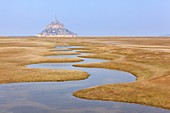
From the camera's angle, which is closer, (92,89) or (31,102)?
(31,102)

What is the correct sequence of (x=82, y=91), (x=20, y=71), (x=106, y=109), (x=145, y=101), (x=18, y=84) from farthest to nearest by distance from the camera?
(x=20, y=71), (x=18, y=84), (x=82, y=91), (x=145, y=101), (x=106, y=109)

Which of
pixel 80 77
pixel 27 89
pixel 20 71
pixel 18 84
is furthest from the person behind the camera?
pixel 20 71

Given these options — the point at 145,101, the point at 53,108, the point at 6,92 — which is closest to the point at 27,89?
the point at 6,92

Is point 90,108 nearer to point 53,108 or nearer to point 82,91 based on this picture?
point 53,108

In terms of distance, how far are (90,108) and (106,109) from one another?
1.69 meters

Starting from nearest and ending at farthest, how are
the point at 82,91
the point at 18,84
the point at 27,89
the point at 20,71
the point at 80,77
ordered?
the point at 82,91 < the point at 27,89 < the point at 18,84 < the point at 80,77 < the point at 20,71

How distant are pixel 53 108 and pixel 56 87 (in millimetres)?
10749

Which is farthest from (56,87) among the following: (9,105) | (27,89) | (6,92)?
(9,105)

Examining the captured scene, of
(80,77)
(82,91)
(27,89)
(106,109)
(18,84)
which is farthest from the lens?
(80,77)

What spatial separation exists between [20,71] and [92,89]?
1939cm

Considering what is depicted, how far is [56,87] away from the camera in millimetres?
40625

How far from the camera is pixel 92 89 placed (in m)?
36.8

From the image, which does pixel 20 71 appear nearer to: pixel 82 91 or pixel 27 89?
pixel 27 89

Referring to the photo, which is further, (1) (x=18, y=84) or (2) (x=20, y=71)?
(2) (x=20, y=71)
